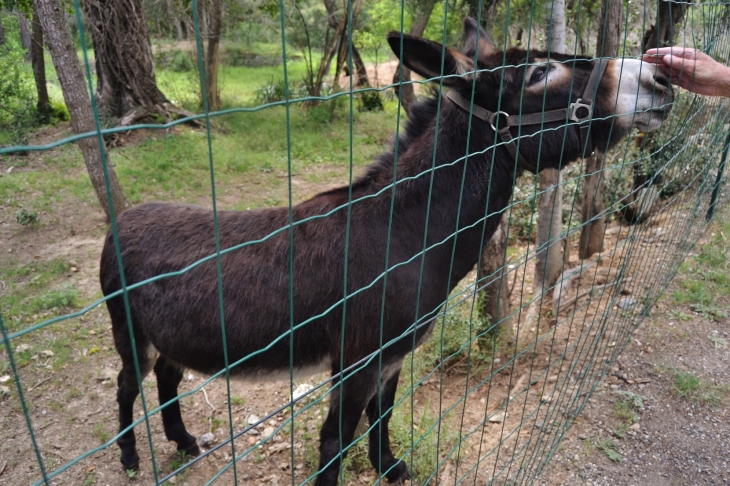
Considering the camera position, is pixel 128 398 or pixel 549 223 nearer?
pixel 128 398

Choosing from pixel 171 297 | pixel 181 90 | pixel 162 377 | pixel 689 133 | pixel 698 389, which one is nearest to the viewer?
pixel 171 297

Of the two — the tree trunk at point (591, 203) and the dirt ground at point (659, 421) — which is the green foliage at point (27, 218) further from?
the dirt ground at point (659, 421)

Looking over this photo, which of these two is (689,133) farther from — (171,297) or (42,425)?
(42,425)

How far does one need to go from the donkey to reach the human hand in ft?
0.29

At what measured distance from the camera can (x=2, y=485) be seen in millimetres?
3248

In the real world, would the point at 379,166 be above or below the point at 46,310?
above

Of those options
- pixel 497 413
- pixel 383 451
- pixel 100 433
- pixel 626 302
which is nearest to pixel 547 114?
pixel 497 413

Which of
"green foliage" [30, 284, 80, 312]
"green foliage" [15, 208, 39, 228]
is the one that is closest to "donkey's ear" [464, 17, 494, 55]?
"green foliage" [30, 284, 80, 312]

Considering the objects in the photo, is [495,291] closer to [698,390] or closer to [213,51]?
[698,390]

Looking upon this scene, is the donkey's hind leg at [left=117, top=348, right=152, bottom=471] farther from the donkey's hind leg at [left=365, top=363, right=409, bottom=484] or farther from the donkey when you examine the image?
the donkey's hind leg at [left=365, top=363, right=409, bottom=484]

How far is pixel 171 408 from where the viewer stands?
3408mm

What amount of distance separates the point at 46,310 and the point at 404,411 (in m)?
3.61

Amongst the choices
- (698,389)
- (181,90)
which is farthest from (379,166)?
(181,90)

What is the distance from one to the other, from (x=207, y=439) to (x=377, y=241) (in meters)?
2.18
